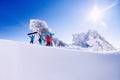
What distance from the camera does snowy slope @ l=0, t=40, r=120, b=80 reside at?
5.89 feet

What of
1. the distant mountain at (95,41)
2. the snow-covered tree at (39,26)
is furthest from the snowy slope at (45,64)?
the snow-covered tree at (39,26)

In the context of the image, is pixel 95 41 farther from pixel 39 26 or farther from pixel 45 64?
pixel 45 64

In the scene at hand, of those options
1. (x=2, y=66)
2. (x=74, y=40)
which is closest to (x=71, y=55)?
(x=2, y=66)

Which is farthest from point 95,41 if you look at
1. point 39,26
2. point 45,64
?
point 45,64

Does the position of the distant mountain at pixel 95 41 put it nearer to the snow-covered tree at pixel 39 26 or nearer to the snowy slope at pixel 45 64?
the snow-covered tree at pixel 39 26

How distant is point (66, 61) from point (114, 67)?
30.7 inches

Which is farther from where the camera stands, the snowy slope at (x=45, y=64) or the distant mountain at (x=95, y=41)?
the distant mountain at (x=95, y=41)

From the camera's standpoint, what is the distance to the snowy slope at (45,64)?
1794mm

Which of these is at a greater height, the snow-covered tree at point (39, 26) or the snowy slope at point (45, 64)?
the snow-covered tree at point (39, 26)

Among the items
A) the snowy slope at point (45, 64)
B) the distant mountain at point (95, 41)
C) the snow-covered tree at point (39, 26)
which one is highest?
the snow-covered tree at point (39, 26)

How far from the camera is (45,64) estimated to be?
73.1 inches

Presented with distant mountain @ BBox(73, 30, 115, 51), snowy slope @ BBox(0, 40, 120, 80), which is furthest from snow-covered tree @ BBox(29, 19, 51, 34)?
snowy slope @ BBox(0, 40, 120, 80)

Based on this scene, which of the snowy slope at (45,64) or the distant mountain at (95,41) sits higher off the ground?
the distant mountain at (95,41)

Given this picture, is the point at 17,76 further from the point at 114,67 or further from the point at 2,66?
the point at 114,67
